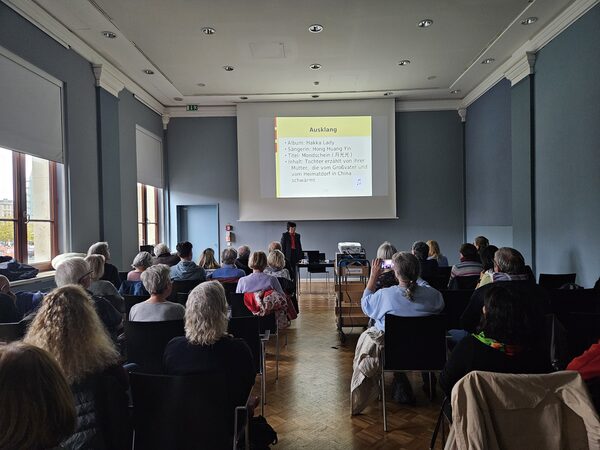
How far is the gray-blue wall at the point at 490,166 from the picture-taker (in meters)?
6.98

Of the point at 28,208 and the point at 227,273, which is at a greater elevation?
the point at 28,208

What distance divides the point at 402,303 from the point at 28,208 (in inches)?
179

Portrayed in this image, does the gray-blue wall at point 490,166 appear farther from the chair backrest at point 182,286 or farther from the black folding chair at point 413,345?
the chair backrest at point 182,286

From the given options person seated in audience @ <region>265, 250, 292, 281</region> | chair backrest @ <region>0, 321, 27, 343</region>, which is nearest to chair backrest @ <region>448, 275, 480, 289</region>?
person seated in audience @ <region>265, 250, 292, 281</region>

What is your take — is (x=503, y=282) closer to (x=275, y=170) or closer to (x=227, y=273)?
(x=227, y=273)

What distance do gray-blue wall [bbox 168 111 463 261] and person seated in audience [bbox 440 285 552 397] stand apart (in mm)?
7328

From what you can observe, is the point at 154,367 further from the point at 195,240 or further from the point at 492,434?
the point at 195,240

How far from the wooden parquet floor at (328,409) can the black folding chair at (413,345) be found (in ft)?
0.62

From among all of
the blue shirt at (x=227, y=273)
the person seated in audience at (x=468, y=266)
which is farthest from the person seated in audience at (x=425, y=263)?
the blue shirt at (x=227, y=273)

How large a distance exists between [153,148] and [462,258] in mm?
6808

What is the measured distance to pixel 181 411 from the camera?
1.56 meters

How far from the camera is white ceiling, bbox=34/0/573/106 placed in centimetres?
485

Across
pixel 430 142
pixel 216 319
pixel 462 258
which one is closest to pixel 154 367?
pixel 216 319

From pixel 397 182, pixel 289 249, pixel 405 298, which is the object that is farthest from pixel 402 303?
pixel 397 182
